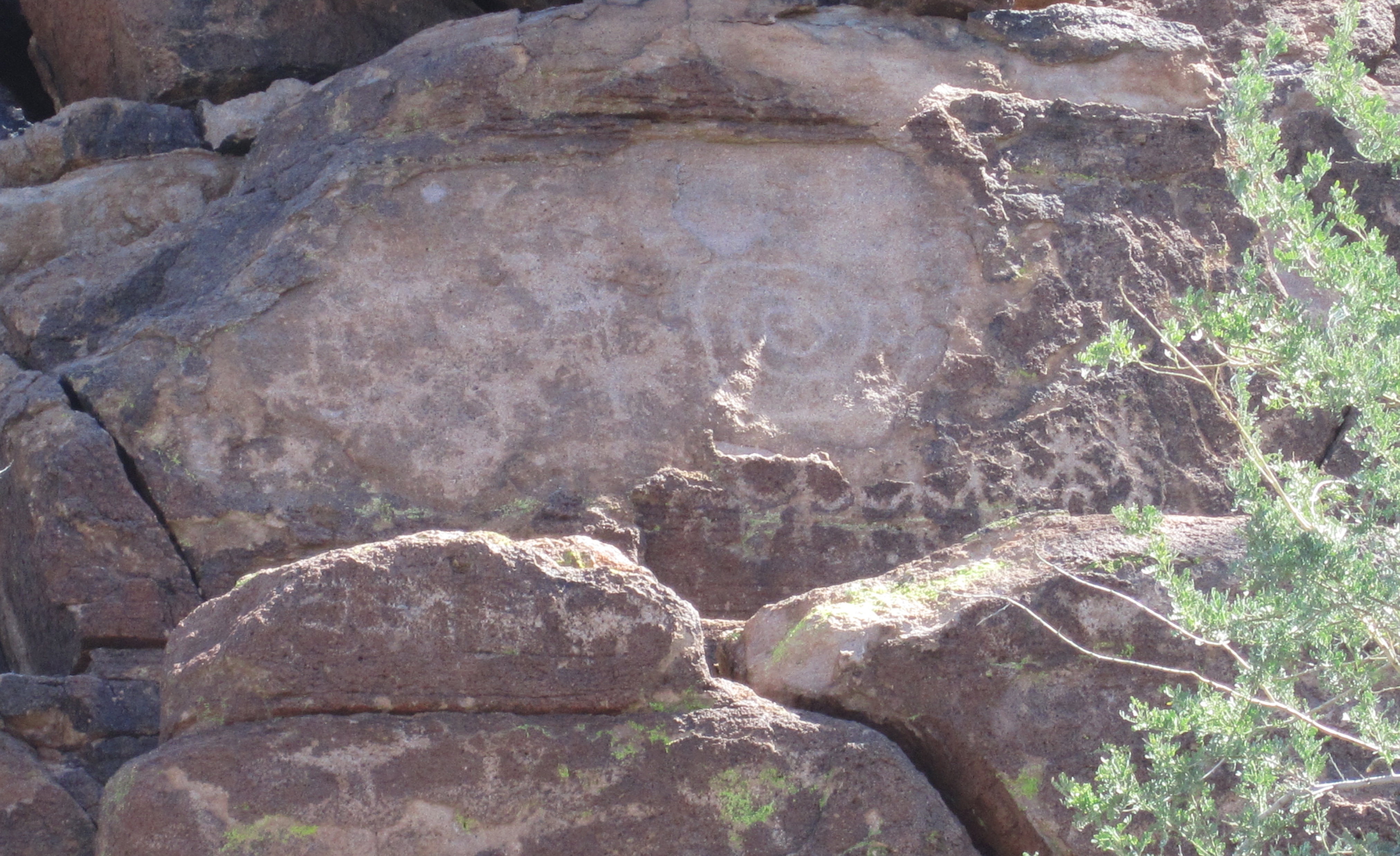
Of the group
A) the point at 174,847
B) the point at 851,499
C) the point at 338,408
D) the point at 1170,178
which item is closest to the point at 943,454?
the point at 851,499

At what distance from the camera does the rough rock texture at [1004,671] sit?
2.50m

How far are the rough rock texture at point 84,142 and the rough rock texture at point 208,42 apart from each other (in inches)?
9.7

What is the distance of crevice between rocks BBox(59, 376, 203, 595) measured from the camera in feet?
10.6

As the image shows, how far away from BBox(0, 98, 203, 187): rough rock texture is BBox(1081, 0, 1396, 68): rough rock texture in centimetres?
238

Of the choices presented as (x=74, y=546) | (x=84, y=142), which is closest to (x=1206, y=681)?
(x=74, y=546)

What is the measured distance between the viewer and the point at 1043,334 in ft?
12.0

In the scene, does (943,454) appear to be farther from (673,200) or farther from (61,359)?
(61,359)

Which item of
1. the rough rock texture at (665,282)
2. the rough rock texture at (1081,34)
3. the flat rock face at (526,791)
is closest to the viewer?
the flat rock face at (526,791)

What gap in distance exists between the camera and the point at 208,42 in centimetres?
452

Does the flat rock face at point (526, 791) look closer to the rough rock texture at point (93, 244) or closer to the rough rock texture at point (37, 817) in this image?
the rough rock texture at point (37, 817)

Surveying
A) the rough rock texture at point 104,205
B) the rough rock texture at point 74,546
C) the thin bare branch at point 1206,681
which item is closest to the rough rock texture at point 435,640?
the thin bare branch at point 1206,681

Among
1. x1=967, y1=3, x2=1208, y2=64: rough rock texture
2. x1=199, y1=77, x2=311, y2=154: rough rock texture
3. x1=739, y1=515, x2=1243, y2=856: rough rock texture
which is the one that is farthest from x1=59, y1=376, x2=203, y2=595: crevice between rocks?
x1=967, y1=3, x2=1208, y2=64: rough rock texture

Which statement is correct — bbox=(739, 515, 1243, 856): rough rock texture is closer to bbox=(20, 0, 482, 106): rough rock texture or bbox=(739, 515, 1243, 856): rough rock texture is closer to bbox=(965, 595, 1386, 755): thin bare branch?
bbox=(965, 595, 1386, 755): thin bare branch

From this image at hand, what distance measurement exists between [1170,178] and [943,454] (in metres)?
0.97
